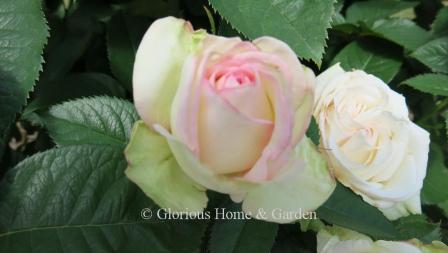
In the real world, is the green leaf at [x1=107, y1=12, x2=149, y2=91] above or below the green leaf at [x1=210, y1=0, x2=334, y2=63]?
below

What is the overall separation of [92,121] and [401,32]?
0.49 m

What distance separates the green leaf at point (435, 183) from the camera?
0.77 m

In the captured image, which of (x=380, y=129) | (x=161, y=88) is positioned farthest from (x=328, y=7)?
(x=161, y=88)

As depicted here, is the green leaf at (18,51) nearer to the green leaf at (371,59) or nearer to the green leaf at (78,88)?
the green leaf at (78,88)

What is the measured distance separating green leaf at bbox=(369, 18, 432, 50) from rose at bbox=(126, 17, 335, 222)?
461mm

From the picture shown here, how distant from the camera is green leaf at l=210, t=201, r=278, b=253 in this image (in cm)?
50

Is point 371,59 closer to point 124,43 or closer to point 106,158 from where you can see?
point 124,43

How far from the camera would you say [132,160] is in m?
Answer: 0.37

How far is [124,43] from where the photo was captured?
71 centimetres

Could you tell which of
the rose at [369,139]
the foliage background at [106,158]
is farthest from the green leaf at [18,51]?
the rose at [369,139]

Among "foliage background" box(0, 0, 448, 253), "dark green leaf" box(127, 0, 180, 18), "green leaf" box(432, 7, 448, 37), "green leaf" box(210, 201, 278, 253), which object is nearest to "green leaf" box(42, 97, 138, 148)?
"foliage background" box(0, 0, 448, 253)

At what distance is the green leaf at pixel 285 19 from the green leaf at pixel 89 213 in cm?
17

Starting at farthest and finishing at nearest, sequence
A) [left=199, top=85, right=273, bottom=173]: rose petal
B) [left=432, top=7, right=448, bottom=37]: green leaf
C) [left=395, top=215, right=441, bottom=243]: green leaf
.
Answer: [left=432, top=7, right=448, bottom=37]: green leaf, [left=395, top=215, right=441, bottom=243]: green leaf, [left=199, top=85, right=273, bottom=173]: rose petal

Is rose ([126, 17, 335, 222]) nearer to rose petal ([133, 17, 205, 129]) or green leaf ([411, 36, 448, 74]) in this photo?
rose petal ([133, 17, 205, 129])
